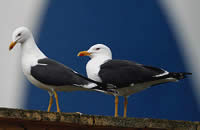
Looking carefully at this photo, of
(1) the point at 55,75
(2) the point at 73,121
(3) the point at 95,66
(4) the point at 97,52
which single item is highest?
(4) the point at 97,52

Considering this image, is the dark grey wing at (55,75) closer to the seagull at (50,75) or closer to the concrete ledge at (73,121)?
the seagull at (50,75)

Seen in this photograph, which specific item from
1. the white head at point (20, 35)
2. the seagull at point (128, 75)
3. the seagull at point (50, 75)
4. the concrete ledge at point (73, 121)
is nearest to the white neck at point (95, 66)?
the seagull at point (128, 75)

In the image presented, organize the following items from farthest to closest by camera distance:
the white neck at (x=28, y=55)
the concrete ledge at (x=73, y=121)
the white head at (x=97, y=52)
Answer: the white head at (x=97, y=52) < the white neck at (x=28, y=55) < the concrete ledge at (x=73, y=121)

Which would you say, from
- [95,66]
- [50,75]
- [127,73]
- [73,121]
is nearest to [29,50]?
[50,75]

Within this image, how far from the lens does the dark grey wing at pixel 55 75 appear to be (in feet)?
10.4

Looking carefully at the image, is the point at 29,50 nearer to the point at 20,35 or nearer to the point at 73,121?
the point at 20,35

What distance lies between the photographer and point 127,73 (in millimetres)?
3469

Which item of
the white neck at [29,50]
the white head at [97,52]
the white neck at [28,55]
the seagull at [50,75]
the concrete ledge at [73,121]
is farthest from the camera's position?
the white head at [97,52]

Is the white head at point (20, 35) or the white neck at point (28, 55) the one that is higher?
the white head at point (20, 35)

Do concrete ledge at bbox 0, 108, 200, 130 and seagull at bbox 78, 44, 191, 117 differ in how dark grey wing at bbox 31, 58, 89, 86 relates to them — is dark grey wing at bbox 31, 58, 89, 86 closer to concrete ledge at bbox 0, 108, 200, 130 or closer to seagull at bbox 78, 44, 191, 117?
seagull at bbox 78, 44, 191, 117

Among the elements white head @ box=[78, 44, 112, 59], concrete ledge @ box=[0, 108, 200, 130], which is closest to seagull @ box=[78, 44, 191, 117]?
white head @ box=[78, 44, 112, 59]

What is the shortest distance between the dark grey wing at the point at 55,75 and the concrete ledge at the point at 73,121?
0.96 m

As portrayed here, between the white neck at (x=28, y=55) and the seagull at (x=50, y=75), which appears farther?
the white neck at (x=28, y=55)

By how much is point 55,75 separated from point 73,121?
1093 millimetres
